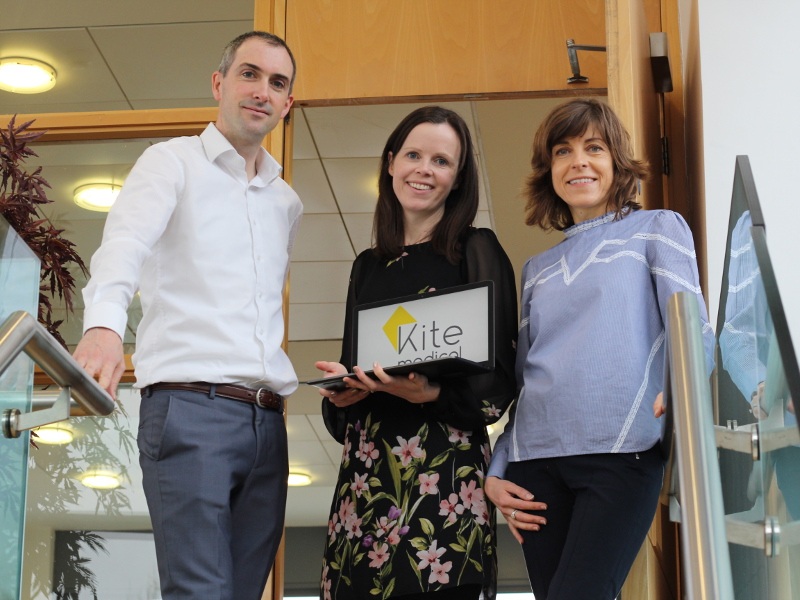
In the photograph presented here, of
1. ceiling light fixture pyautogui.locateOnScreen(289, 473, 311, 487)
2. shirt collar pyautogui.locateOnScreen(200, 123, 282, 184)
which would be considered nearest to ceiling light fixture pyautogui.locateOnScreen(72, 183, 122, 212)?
shirt collar pyautogui.locateOnScreen(200, 123, 282, 184)

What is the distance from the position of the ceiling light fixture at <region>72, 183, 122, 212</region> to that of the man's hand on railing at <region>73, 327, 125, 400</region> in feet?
5.44

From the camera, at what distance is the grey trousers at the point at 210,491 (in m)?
2.23

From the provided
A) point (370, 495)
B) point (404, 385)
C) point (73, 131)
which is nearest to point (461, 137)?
point (404, 385)

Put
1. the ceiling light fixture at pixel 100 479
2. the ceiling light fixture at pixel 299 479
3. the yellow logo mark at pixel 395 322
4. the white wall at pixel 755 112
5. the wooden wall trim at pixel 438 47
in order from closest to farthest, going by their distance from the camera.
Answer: the yellow logo mark at pixel 395 322 < the white wall at pixel 755 112 < the ceiling light fixture at pixel 100 479 < the wooden wall trim at pixel 438 47 < the ceiling light fixture at pixel 299 479

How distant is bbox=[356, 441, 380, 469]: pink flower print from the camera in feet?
8.22

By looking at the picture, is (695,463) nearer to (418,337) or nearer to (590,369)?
(590,369)

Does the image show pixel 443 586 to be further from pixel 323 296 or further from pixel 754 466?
pixel 323 296

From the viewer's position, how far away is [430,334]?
240 cm

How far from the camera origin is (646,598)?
92.9 inches

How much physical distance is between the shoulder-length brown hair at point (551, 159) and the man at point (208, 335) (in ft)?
1.94

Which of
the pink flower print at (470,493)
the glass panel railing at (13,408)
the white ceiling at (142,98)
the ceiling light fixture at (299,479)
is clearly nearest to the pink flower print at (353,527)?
the pink flower print at (470,493)

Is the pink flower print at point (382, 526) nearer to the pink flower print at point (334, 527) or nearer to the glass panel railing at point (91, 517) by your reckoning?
the pink flower print at point (334, 527)

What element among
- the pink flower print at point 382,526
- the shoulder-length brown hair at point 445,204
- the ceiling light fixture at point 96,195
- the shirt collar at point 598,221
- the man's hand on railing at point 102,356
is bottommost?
the pink flower print at point 382,526

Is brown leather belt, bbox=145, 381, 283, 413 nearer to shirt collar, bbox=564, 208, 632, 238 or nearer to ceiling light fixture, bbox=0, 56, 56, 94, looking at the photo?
shirt collar, bbox=564, 208, 632, 238
